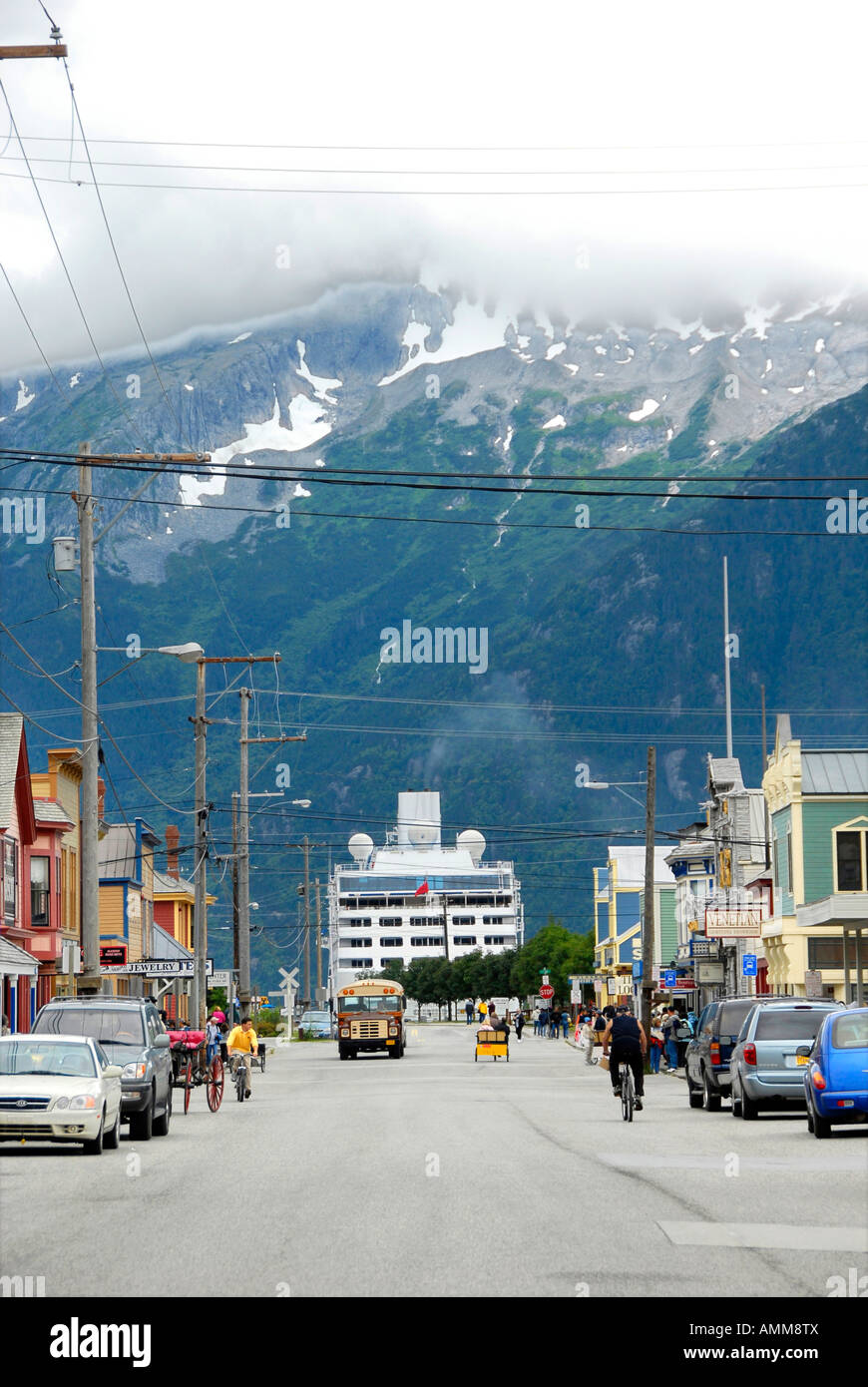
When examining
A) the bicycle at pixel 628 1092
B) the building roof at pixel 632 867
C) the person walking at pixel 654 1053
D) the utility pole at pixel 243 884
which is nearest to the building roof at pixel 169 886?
the utility pole at pixel 243 884

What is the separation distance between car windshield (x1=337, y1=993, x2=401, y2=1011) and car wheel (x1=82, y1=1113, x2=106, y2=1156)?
43814 millimetres

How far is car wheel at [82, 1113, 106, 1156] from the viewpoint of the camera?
2175cm

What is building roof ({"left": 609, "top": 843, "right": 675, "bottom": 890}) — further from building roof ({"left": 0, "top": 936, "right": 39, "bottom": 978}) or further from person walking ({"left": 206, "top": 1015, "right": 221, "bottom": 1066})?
person walking ({"left": 206, "top": 1015, "right": 221, "bottom": 1066})

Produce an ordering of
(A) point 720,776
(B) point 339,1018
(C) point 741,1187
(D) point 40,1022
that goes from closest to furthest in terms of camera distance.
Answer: (C) point 741,1187
(D) point 40,1022
(B) point 339,1018
(A) point 720,776

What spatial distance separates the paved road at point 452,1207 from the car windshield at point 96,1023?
155 cm

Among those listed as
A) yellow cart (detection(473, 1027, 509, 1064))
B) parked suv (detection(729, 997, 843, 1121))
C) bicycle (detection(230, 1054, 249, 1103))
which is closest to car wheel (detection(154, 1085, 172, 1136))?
parked suv (detection(729, 997, 843, 1121))

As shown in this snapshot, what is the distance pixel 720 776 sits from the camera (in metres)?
75.1

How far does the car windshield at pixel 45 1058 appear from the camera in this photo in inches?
871

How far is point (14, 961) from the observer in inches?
1855

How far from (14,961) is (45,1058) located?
83.7 ft

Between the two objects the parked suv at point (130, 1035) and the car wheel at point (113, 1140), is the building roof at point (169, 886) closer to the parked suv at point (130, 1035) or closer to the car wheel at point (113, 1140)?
the parked suv at point (130, 1035)
